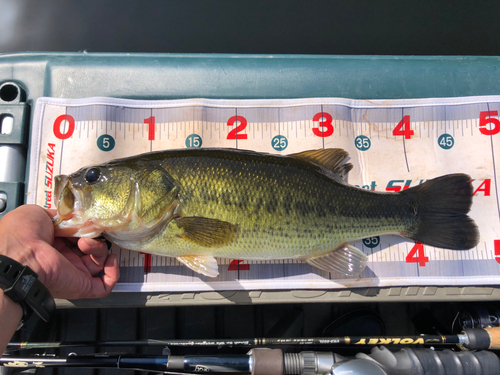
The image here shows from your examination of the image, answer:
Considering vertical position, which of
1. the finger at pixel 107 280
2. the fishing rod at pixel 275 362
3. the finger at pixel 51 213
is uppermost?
the finger at pixel 51 213

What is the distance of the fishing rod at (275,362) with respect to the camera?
1.62 metres

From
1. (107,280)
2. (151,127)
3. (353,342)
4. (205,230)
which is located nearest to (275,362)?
(353,342)

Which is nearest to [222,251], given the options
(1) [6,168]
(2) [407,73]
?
(1) [6,168]

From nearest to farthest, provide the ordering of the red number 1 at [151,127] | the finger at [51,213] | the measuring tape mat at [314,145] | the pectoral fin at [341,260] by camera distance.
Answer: the finger at [51,213] → the pectoral fin at [341,260] → the measuring tape mat at [314,145] → the red number 1 at [151,127]

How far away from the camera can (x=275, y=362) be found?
63.7 inches

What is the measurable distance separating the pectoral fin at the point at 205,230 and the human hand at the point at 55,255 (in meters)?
0.52

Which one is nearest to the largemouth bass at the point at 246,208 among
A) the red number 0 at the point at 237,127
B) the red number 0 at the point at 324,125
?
the red number 0 at the point at 324,125

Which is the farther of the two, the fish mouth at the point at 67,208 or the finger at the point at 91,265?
the finger at the point at 91,265

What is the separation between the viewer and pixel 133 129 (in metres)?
2.09

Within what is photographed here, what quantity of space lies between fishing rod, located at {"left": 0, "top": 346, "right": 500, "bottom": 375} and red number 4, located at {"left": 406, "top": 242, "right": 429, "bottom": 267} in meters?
0.54

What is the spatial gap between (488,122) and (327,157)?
1.25m

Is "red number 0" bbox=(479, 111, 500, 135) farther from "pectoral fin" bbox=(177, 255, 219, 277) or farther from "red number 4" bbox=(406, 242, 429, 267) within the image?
"pectoral fin" bbox=(177, 255, 219, 277)

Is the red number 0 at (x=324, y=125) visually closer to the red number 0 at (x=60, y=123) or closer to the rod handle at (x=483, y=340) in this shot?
the rod handle at (x=483, y=340)

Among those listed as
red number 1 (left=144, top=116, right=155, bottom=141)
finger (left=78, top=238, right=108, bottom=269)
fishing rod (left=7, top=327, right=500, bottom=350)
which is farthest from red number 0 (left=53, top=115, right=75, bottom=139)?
fishing rod (left=7, top=327, right=500, bottom=350)
